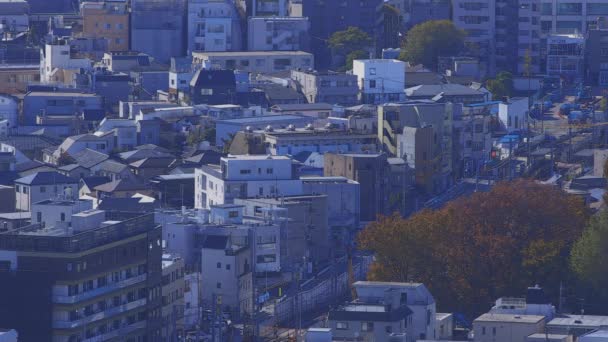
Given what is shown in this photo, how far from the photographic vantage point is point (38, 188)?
127ft

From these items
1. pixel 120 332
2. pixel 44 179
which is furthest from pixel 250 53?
pixel 120 332

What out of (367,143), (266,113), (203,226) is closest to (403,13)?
(266,113)

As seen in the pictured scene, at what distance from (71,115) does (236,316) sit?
15822mm

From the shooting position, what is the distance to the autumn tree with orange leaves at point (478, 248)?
3234cm

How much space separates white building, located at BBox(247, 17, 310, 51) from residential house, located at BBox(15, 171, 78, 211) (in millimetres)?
16201

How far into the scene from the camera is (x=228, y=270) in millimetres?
33531

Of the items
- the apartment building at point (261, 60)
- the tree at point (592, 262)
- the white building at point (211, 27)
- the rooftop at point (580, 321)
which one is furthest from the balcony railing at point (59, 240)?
the white building at point (211, 27)

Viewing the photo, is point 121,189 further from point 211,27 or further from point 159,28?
point 159,28

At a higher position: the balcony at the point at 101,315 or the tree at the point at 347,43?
the tree at the point at 347,43

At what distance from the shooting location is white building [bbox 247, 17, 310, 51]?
180 ft

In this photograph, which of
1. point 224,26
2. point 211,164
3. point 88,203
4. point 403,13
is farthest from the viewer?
point 403,13

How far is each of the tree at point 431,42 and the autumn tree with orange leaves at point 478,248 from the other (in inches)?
840

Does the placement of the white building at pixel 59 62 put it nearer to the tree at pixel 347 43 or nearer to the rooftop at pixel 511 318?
the tree at pixel 347 43

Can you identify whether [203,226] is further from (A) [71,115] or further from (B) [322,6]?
(B) [322,6]
